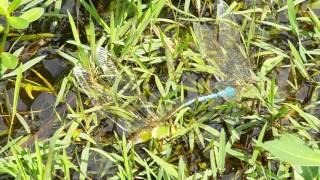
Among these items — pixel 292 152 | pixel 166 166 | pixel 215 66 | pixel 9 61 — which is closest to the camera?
pixel 292 152

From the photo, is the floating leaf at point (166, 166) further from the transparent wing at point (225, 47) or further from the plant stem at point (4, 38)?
the plant stem at point (4, 38)

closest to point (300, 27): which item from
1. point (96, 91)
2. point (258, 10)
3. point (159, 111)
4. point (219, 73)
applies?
point (258, 10)

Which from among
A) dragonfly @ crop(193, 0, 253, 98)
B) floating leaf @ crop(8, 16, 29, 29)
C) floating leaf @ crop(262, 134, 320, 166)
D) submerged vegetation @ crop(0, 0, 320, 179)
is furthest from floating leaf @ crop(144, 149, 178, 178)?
floating leaf @ crop(8, 16, 29, 29)

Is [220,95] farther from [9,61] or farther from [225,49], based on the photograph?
[9,61]

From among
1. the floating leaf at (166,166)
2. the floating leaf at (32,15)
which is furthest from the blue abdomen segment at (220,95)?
the floating leaf at (32,15)

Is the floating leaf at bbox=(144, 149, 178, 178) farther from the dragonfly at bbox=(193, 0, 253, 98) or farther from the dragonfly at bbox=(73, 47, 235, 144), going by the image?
the dragonfly at bbox=(193, 0, 253, 98)

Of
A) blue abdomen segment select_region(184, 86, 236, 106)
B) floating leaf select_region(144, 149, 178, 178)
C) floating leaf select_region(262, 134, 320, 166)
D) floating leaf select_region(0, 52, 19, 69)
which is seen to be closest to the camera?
floating leaf select_region(262, 134, 320, 166)

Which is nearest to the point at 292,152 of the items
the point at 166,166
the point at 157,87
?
the point at 166,166
